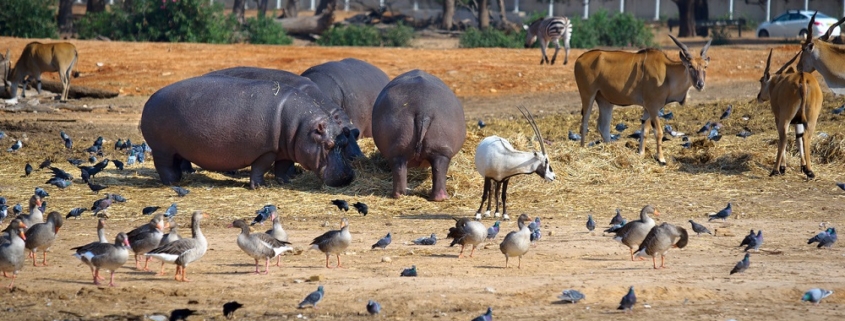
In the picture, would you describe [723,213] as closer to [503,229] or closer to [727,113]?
[503,229]

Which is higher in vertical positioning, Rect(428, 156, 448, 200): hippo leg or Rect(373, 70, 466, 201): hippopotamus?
Rect(373, 70, 466, 201): hippopotamus

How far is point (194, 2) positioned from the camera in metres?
33.9

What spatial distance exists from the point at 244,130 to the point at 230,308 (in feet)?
19.4

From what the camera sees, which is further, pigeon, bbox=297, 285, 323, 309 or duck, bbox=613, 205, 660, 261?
duck, bbox=613, 205, 660, 261

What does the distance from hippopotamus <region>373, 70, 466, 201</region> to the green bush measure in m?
23.8

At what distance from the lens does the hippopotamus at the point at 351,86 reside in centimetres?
1592

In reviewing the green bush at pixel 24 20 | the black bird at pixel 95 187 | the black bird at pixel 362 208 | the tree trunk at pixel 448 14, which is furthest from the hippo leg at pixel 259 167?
the tree trunk at pixel 448 14

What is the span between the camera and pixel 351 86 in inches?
639

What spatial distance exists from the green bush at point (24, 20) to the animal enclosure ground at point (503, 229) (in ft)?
39.9

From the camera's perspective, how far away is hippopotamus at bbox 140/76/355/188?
45.0 ft

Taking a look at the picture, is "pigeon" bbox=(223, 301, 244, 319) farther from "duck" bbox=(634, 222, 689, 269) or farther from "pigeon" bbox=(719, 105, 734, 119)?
"pigeon" bbox=(719, 105, 734, 119)

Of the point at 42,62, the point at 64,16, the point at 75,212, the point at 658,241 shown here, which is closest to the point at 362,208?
the point at 75,212

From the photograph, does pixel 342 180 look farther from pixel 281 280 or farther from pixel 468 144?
pixel 281 280

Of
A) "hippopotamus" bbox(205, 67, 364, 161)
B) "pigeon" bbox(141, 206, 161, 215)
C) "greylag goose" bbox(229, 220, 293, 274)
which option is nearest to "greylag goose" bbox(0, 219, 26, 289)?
"greylag goose" bbox(229, 220, 293, 274)
